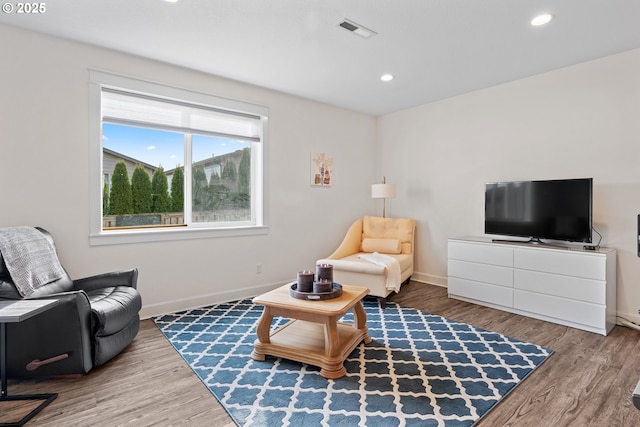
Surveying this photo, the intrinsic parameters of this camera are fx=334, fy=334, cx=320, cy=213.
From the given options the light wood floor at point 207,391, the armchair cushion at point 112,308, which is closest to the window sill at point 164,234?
the armchair cushion at point 112,308

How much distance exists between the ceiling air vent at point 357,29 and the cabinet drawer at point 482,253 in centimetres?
248

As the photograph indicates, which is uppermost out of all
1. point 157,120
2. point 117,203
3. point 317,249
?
point 157,120

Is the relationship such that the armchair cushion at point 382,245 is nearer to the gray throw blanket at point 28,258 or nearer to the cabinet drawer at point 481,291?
the cabinet drawer at point 481,291

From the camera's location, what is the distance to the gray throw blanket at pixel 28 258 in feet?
7.39

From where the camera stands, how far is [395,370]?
2.31m

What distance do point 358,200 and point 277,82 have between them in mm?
2175

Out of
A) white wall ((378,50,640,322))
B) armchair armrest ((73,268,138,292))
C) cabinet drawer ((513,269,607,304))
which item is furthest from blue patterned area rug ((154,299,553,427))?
white wall ((378,50,640,322))

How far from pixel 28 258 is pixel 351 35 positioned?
2979 mm

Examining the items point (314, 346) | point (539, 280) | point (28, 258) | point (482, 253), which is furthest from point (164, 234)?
point (539, 280)

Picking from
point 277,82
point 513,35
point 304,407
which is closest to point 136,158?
point 277,82

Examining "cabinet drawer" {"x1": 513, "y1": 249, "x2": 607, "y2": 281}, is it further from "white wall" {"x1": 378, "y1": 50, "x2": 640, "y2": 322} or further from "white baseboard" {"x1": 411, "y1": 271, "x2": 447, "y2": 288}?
"white baseboard" {"x1": 411, "y1": 271, "x2": 447, "y2": 288}

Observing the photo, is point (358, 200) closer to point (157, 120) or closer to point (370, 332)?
point (370, 332)

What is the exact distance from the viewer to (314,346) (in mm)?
2451

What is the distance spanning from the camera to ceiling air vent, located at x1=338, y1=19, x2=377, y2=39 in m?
2.61
